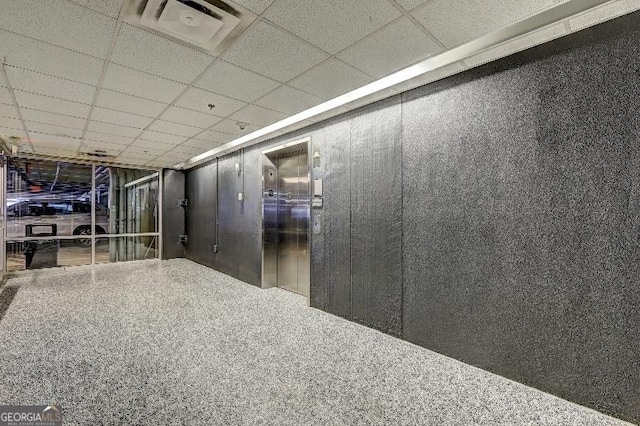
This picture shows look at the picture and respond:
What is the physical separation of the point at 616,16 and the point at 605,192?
1194mm

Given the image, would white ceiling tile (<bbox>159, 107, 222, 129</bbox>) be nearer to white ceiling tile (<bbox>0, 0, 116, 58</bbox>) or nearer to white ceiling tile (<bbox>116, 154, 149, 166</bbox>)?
white ceiling tile (<bbox>0, 0, 116, 58</bbox>)

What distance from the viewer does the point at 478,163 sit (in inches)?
107

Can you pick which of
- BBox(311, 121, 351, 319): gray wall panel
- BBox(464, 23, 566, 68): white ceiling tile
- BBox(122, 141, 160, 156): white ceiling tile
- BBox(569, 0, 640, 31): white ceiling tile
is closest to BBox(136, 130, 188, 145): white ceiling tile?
BBox(122, 141, 160, 156): white ceiling tile

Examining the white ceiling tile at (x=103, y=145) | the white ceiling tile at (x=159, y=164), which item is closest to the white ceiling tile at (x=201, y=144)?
the white ceiling tile at (x=103, y=145)

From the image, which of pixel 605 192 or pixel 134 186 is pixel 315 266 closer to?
pixel 605 192

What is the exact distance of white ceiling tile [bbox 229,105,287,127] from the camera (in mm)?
3937

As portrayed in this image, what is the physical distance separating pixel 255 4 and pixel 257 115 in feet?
7.32

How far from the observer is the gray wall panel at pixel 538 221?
2.04m

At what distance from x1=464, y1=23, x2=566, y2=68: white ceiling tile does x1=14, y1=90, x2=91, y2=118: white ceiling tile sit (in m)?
4.41

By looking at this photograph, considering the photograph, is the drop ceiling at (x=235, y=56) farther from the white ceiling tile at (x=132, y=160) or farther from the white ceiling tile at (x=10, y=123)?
the white ceiling tile at (x=132, y=160)

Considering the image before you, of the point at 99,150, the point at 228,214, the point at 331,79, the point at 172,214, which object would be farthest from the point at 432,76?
the point at 172,214

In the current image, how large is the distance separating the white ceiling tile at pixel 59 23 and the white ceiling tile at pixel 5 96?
1532 millimetres

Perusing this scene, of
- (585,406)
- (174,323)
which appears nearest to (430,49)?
(585,406)

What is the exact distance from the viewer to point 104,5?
6.48ft
